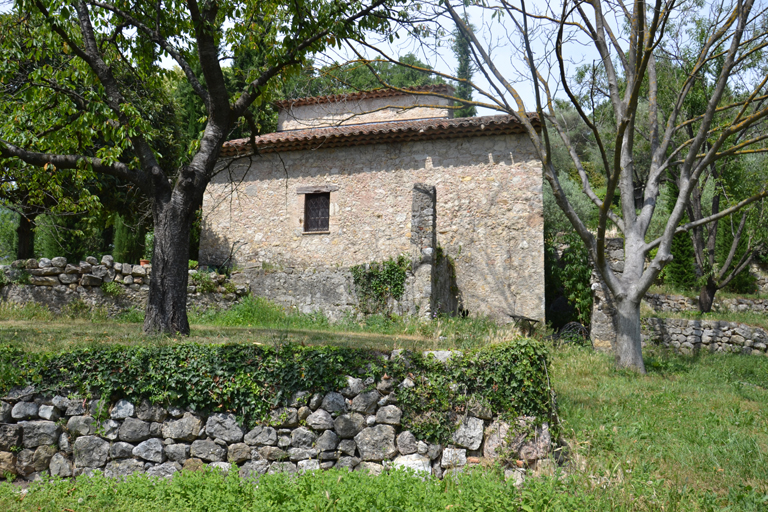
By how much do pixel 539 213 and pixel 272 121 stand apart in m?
12.1

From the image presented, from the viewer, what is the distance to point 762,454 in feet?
16.0

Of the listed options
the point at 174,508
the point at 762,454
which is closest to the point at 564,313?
the point at 762,454

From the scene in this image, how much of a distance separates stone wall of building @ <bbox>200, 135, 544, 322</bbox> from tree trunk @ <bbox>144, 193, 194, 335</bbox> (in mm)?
4282

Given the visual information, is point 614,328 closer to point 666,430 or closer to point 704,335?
point 704,335

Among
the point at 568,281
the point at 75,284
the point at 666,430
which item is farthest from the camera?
the point at 568,281

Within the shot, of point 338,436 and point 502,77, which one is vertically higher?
point 502,77

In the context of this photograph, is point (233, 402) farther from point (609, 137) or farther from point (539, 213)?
point (609, 137)

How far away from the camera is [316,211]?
13.9 meters

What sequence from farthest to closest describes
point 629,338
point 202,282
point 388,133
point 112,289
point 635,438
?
point 388,133
point 202,282
point 112,289
point 629,338
point 635,438

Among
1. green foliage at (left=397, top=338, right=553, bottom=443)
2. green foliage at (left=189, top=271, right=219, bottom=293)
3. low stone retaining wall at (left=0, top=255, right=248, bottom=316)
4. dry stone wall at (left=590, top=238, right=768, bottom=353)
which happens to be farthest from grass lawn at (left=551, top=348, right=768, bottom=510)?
low stone retaining wall at (left=0, top=255, right=248, bottom=316)

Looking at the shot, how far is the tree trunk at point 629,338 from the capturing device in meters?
8.69

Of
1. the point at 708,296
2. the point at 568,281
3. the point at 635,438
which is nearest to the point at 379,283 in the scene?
the point at 568,281

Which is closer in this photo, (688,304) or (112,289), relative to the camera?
(112,289)

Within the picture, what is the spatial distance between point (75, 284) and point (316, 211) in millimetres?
5985
